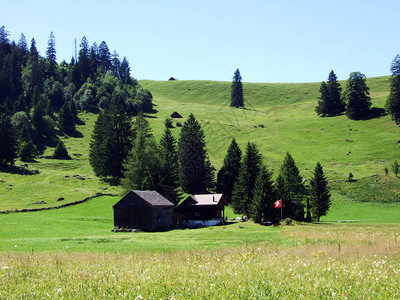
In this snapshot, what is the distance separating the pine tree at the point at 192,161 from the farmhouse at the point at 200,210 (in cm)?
1728

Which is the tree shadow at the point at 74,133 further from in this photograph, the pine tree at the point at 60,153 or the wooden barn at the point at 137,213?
the wooden barn at the point at 137,213

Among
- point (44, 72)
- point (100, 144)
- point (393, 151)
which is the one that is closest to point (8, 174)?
point (100, 144)

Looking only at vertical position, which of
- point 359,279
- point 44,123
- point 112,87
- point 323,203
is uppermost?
point 112,87

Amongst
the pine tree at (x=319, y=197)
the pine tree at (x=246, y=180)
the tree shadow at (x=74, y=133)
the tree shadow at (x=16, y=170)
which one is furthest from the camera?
the tree shadow at (x=74, y=133)

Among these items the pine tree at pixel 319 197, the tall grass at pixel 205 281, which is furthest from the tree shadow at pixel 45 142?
the tall grass at pixel 205 281

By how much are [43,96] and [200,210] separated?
10311 centimetres

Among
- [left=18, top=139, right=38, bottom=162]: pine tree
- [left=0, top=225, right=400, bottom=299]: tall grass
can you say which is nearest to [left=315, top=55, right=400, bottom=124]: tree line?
[left=18, top=139, right=38, bottom=162]: pine tree

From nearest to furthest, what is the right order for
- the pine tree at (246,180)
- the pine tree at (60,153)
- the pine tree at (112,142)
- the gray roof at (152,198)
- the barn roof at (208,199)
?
Answer: the gray roof at (152,198)
the barn roof at (208,199)
the pine tree at (246,180)
the pine tree at (112,142)
the pine tree at (60,153)

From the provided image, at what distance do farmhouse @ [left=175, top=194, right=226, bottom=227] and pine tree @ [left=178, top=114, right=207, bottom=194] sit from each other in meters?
17.3

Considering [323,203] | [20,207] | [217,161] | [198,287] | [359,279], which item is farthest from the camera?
[217,161]

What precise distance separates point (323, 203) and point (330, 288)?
61472 mm

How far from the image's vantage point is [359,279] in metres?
10.3

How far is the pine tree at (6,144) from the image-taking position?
8525cm

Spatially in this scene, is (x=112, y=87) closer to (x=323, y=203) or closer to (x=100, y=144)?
(x=100, y=144)
